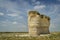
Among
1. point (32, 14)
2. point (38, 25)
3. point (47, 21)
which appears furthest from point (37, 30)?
point (47, 21)

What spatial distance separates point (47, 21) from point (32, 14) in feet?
11.5

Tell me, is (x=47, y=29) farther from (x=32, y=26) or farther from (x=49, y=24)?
(x=32, y=26)

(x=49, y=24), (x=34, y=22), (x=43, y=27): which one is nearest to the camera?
(x=34, y=22)

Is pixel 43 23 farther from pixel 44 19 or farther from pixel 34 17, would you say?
pixel 34 17

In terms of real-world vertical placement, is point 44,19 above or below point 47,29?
above

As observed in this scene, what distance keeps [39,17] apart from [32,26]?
5.64 feet

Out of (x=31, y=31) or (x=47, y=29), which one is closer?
(x=31, y=31)

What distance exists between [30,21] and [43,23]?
8.18ft

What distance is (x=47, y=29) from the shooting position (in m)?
22.7

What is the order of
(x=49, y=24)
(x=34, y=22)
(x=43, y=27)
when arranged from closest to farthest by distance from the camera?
1. (x=34, y=22)
2. (x=43, y=27)
3. (x=49, y=24)

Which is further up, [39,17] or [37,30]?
[39,17]

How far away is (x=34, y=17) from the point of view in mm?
19922

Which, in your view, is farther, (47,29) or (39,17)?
(47,29)

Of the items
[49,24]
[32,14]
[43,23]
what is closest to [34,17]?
[32,14]
